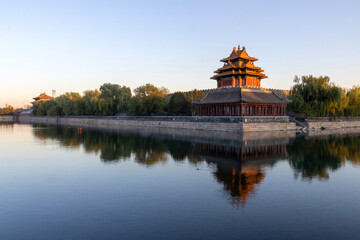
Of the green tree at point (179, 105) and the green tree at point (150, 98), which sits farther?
the green tree at point (150, 98)

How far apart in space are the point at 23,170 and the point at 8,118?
14871 cm

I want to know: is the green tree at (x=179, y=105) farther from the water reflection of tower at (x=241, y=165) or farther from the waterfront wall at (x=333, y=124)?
the water reflection of tower at (x=241, y=165)

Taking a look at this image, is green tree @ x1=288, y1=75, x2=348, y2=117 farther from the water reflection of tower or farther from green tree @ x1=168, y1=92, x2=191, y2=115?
the water reflection of tower

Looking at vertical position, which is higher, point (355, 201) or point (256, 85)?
point (256, 85)

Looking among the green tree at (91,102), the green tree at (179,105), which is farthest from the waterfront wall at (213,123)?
the green tree at (91,102)

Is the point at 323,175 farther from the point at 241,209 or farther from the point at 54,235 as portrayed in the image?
the point at 54,235

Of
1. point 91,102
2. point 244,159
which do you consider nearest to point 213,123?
point 244,159

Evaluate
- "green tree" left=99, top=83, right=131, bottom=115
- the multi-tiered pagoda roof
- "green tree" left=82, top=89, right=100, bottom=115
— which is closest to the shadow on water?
the multi-tiered pagoda roof

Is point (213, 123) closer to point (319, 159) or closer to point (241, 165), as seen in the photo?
point (319, 159)

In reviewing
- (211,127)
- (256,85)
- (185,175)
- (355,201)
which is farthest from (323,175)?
(256,85)

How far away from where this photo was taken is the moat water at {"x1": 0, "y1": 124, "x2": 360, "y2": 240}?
29.0ft

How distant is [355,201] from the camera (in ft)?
38.4

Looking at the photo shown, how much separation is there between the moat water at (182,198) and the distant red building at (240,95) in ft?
86.4

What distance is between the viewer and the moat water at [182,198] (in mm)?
8836
